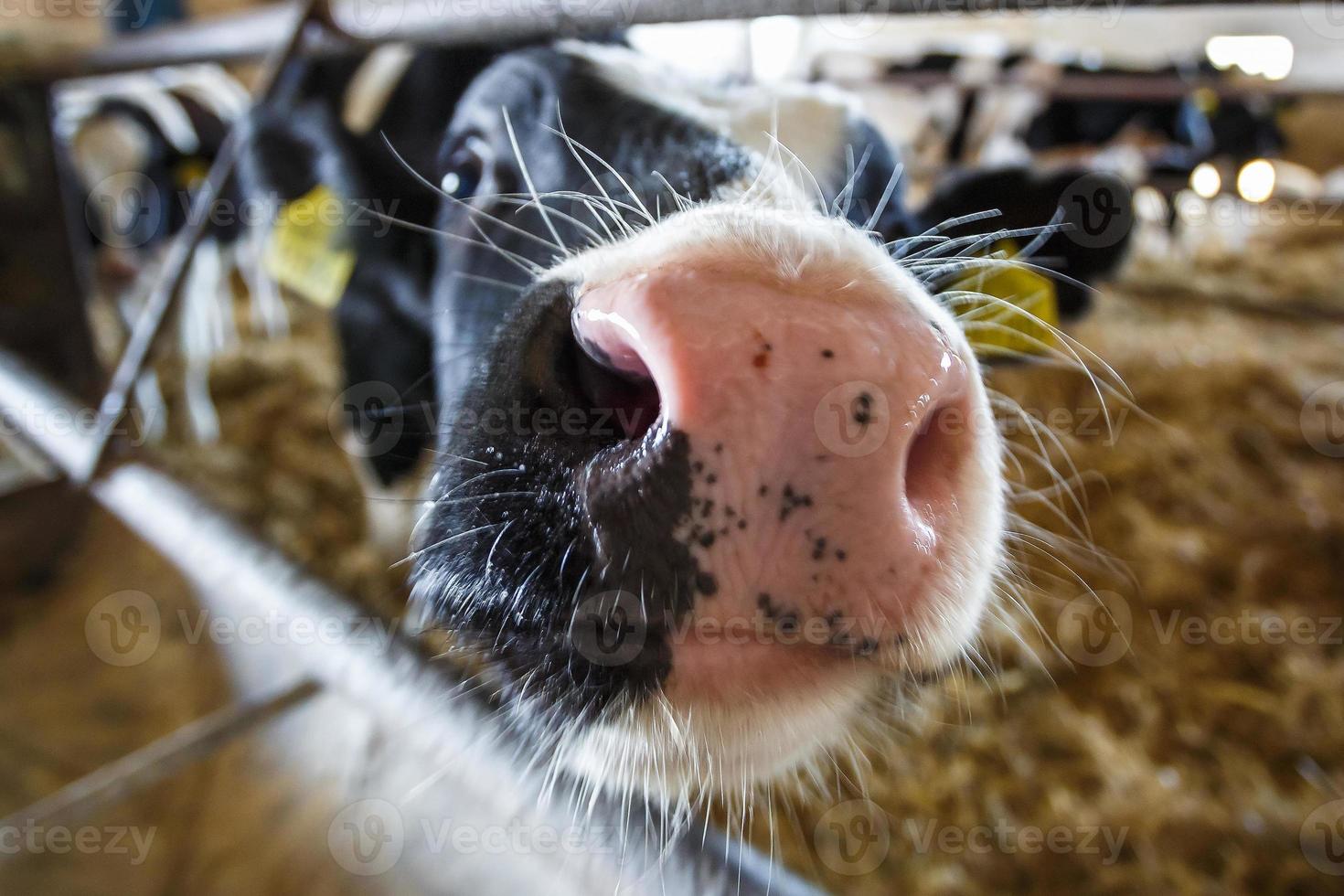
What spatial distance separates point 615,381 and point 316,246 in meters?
1.24

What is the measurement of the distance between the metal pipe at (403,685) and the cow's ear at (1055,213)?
0.91m

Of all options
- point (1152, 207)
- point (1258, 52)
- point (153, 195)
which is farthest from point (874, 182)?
point (1258, 52)

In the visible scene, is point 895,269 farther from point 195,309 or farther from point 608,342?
point 195,309

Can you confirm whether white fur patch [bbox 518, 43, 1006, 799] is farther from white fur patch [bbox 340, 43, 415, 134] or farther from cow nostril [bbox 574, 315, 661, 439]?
white fur patch [bbox 340, 43, 415, 134]

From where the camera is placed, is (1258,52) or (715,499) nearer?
(715,499)

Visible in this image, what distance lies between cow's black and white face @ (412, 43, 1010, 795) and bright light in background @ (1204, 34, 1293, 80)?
32.7ft

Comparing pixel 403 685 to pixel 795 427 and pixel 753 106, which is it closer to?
pixel 795 427

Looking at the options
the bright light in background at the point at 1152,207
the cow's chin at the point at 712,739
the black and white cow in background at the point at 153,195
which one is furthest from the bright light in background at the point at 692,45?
the bright light in background at the point at 1152,207

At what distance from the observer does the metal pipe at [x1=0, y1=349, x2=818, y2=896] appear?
451mm

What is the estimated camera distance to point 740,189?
0.70m

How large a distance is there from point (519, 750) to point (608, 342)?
31 cm

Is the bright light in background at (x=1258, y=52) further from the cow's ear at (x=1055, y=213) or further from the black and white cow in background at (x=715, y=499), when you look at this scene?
the black and white cow in background at (x=715, y=499)

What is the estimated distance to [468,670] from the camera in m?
0.65

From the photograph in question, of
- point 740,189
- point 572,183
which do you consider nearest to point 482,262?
point 572,183
